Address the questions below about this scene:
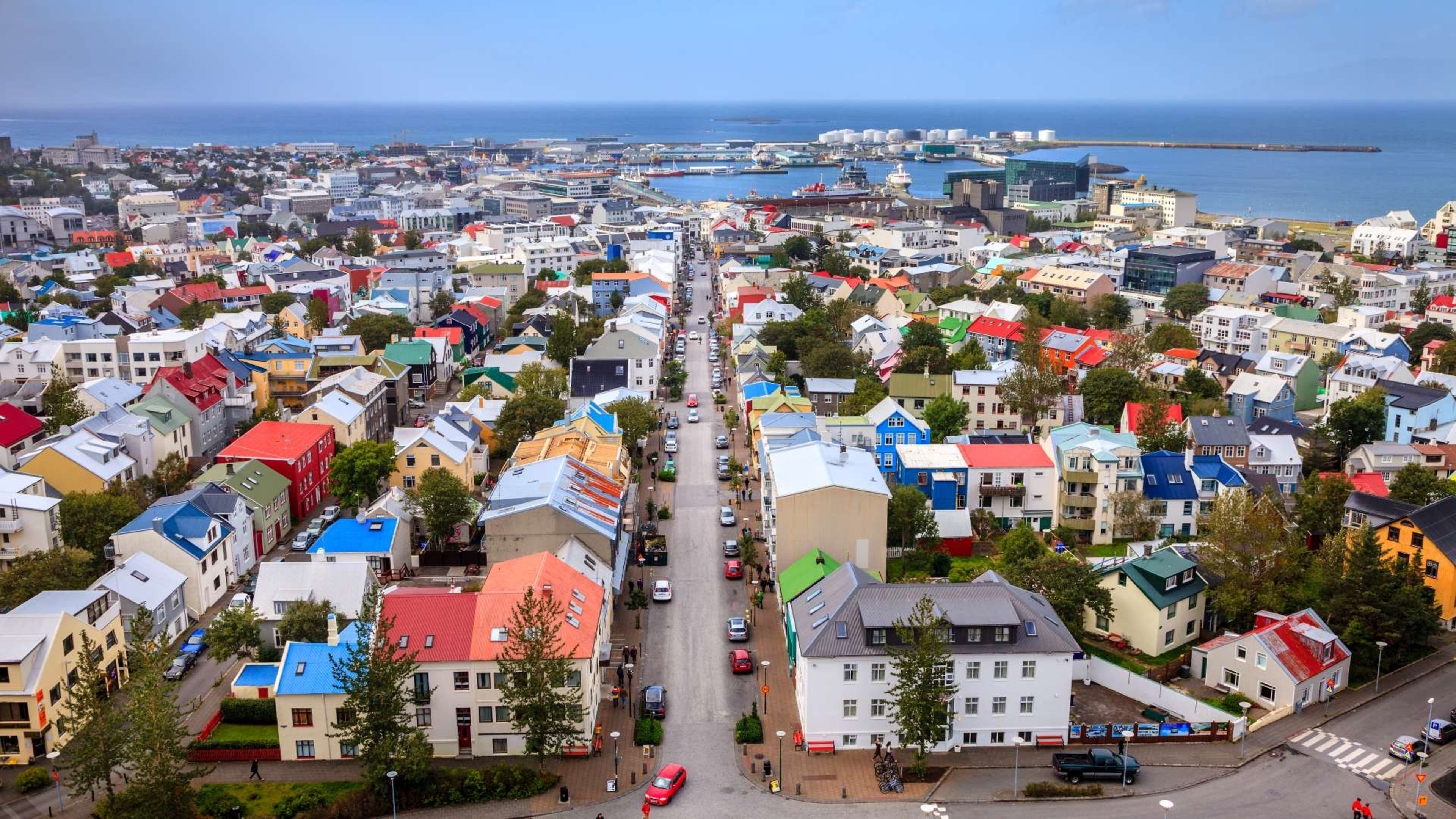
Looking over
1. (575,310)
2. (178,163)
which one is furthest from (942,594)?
(178,163)

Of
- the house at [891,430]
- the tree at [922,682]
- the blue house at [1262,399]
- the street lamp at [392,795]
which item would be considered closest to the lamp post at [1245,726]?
the tree at [922,682]

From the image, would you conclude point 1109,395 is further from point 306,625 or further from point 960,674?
point 306,625

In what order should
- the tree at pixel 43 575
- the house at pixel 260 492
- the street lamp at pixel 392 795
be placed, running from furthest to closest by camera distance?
the house at pixel 260 492
the tree at pixel 43 575
the street lamp at pixel 392 795

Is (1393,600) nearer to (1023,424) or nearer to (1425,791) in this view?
(1425,791)

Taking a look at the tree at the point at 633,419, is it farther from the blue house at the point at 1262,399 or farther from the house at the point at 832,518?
the blue house at the point at 1262,399

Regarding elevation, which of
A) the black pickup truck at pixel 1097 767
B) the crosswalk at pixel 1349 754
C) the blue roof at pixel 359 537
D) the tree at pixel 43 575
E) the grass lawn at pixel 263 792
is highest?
the tree at pixel 43 575
